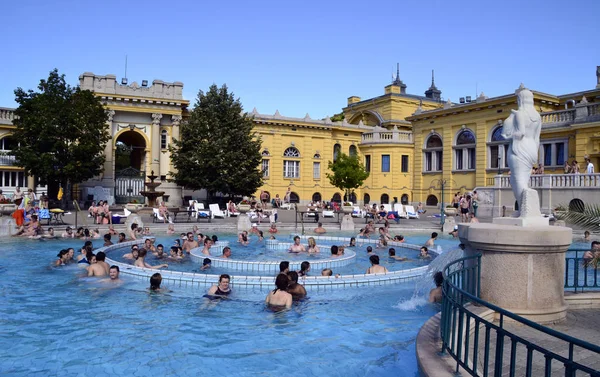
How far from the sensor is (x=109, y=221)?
77.9ft

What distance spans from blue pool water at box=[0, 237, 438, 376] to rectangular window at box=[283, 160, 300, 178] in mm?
34677

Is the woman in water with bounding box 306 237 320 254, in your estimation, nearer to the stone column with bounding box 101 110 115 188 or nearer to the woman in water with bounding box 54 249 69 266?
the woman in water with bounding box 54 249 69 266

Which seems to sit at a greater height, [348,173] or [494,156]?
[494,156]

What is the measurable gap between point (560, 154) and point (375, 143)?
1655 centimetres

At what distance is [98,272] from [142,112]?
28452 mm

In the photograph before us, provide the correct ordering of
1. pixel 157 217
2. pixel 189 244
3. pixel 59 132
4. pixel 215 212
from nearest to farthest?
pixel 189 244, pixel 157 217, pixel 215 212, pixel 59 132

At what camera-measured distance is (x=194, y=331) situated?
849cm

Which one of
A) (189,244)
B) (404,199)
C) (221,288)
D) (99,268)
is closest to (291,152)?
(404,199)

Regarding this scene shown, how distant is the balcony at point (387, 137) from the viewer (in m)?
45.9

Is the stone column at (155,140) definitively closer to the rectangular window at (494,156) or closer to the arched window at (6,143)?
the arched window at (6,143)

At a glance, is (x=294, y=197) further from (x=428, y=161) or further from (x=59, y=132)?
(x=59, y=132)

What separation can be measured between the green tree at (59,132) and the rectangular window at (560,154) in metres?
31.6

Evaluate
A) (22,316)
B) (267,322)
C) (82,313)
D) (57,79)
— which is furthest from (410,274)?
(57,79)

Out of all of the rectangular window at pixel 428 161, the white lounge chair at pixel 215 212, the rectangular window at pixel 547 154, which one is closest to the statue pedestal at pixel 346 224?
the white lounge chair at pixel 215 212
